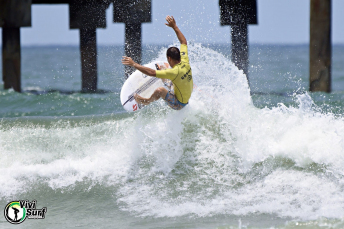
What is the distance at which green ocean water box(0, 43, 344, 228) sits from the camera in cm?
467

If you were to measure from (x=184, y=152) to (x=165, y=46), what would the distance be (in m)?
2.34

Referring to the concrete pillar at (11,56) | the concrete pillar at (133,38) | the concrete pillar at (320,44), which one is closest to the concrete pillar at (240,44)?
the concrete pillar at (320,44)

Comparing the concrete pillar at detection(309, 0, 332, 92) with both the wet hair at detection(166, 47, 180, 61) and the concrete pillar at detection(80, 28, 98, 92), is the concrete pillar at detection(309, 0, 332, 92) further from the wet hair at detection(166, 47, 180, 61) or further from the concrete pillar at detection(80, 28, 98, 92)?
the concrete pillar at detection(80, 28, 98, 92)

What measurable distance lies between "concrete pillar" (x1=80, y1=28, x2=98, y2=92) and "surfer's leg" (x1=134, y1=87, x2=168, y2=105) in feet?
19.6

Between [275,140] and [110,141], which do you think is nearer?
[275,140]

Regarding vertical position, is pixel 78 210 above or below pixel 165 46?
below

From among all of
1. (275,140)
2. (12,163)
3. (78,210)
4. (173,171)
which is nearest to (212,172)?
(173,171)

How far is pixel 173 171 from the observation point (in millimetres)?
5836

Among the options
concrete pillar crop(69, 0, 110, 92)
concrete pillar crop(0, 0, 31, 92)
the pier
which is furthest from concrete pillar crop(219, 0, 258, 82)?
concrete pillar crop(0, 0, 31, 92)

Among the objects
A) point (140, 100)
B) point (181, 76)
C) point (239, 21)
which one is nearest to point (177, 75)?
point (181, 76)

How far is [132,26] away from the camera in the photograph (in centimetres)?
1060

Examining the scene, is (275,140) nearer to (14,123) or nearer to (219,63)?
(219,63)

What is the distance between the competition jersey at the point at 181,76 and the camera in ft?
17.7

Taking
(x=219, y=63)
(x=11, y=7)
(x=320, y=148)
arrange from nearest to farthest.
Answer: (x=320, y=148), (x=219, y=63), (x=11, y=7)
